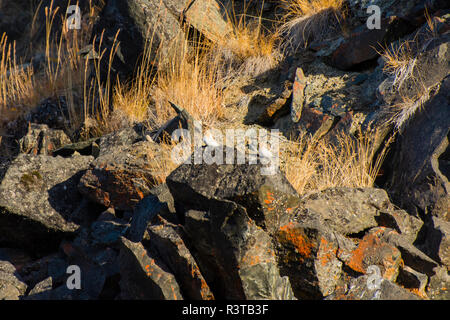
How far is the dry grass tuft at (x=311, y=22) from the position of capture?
6.48m

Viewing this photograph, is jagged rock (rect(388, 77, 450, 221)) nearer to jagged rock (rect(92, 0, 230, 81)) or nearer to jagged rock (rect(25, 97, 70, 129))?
jagged rock (rect(92, 0, 230, 81))

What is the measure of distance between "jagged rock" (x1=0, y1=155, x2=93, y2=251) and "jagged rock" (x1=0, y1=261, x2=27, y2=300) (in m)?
0.36

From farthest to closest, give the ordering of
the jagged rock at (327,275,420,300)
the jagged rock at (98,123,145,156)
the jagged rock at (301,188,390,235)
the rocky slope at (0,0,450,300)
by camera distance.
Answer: the jagged rock at (98,123,145,156), the jagged rock at (301,188,390,235), the rocky slope at (0,0,450,300), the jagged rock at (327,275,420,300)

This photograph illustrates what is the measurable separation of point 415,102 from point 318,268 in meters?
2.47

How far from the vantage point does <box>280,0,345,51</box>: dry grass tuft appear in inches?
255

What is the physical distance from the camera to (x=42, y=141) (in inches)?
231

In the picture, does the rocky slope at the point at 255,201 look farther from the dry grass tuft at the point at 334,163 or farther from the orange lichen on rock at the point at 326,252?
the dry grass tuft at the point at 334,163

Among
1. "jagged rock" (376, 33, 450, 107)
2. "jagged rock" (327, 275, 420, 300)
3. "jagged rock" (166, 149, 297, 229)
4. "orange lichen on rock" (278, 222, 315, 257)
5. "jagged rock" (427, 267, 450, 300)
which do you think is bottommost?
"jagged rock" (427, 267, 450, 300)

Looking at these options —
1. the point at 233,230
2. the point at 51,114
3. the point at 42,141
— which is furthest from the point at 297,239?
the point at 51,114

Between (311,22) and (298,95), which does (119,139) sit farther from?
(311,22)

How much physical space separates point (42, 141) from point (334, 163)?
3.75m

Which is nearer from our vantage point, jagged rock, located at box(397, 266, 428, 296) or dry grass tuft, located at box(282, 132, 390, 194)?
jagged rock, located at box(397, 266, 428, 296)

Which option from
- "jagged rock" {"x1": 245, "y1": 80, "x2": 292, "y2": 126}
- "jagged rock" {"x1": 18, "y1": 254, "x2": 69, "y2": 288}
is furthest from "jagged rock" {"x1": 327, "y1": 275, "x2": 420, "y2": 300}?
"jagged rock" {"x1": 245, "y1": 80, "x2": 292, "y2": 126}

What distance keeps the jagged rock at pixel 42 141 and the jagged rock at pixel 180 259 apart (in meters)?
3.04
